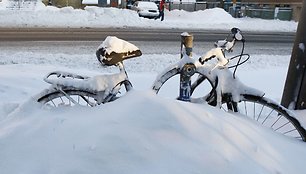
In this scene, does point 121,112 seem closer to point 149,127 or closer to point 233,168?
point 149,127

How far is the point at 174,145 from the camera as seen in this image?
7.04 feet

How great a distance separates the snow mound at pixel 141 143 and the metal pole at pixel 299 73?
6.36 ft

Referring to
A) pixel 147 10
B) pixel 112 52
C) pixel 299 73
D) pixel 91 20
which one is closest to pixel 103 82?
pixel 112 52

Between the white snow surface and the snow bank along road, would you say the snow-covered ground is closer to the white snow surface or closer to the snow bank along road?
the snow bank along road

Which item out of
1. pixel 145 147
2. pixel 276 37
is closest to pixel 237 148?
pixel 145 147

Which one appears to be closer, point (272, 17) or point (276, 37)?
point (276, 37)

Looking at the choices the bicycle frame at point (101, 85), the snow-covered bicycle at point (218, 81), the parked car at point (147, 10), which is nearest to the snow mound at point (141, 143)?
the bicycle frame at point (101, 85)

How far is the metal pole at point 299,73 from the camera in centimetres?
439

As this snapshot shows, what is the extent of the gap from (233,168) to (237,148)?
201 millimetres

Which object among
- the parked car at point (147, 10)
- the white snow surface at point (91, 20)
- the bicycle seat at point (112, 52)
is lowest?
the white snow surface at point (91, 20)

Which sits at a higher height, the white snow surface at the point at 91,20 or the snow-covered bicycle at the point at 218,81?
the snow-covered bicycle at the point at 218,81

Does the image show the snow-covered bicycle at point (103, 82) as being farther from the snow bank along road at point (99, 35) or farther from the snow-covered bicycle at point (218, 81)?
the snow bank along road at point (99, 35)

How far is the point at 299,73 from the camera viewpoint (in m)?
4.42

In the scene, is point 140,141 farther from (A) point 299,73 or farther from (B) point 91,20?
(B) point 91,20
